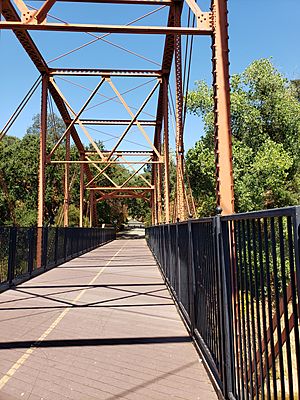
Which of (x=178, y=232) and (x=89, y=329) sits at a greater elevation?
(x=178, y=232)

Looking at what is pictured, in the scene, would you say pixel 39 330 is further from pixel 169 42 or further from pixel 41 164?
pixel 169 42

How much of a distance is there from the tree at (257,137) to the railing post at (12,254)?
16121 mm

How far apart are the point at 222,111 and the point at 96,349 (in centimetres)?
444

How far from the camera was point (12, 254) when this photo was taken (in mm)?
9586

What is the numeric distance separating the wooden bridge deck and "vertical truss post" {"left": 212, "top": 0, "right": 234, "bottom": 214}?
7.63ft

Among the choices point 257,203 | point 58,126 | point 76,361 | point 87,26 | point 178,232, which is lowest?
point 76,361

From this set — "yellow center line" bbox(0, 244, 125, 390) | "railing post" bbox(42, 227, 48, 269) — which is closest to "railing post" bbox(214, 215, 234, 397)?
"yellow center line" bbox(0, 244, 125, 390)

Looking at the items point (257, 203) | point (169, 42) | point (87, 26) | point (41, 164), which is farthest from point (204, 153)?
point (87, 26)

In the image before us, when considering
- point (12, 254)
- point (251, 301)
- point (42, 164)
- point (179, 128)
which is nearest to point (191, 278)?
point (251, 301)

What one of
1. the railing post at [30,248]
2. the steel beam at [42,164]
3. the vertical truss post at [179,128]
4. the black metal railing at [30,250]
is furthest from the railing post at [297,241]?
the steel beam at [42,164]

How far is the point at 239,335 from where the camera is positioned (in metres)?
2.53

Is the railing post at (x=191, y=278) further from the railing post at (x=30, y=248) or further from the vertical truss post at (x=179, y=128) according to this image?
the railing post at (x=30, y=248)

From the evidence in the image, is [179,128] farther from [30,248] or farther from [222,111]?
[30,248]

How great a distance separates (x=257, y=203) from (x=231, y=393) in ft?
72.1
